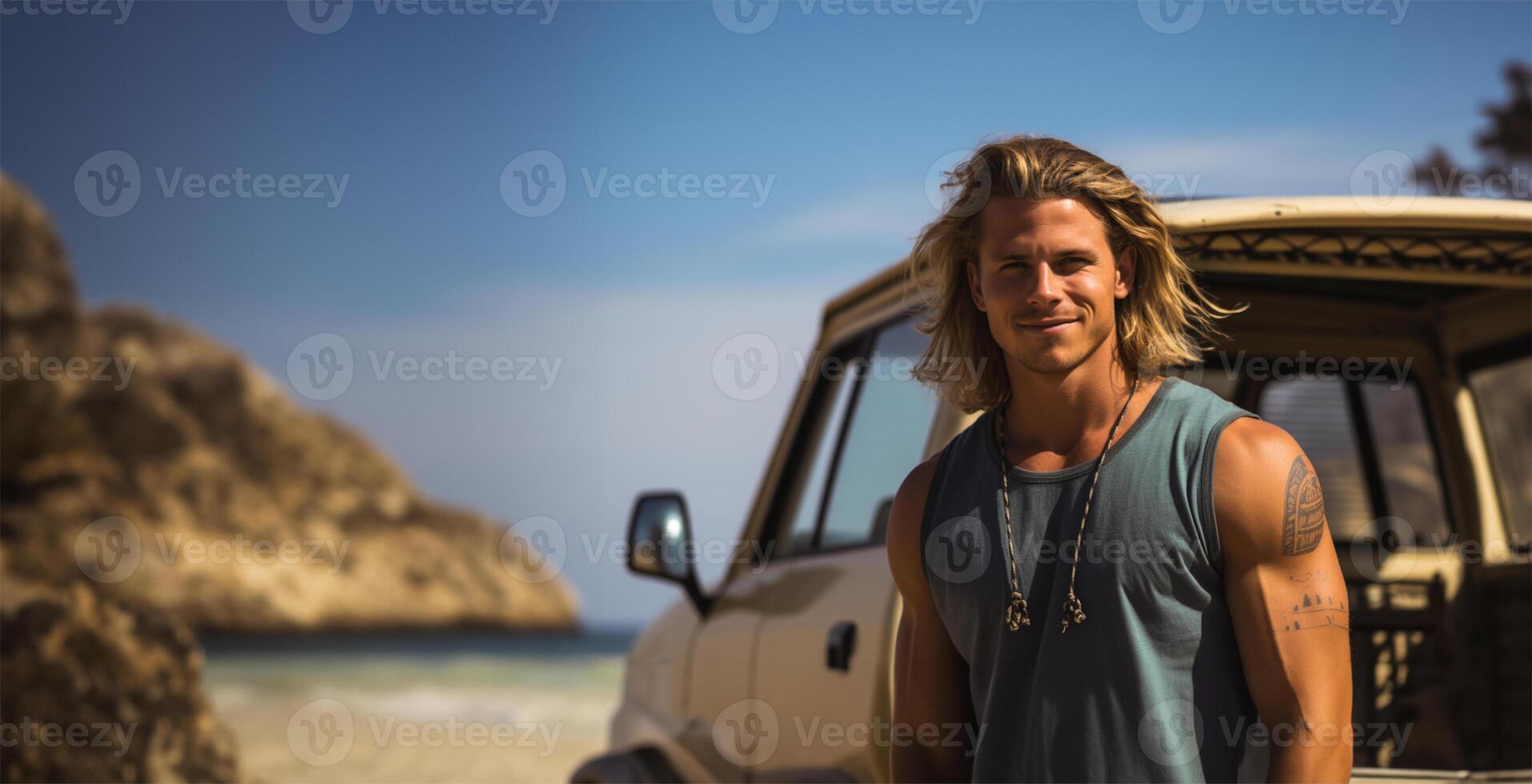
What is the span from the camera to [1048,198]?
222 cm

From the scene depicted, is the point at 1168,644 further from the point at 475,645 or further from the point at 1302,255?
the point at 475,645

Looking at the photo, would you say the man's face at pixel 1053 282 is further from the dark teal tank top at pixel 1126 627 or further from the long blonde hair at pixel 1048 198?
the dark teal tank top at pixel 1126 627

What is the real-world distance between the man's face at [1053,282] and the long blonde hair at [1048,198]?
0.04 metres

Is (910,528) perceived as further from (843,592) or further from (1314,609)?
(843,592)

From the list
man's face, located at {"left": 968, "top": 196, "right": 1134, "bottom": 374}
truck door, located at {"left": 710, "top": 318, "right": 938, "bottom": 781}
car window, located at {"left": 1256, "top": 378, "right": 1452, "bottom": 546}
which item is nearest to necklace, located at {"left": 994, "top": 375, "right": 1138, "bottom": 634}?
man's face, located at {"left": 968, "top": 196, "right": 1134, "bottom": 374}

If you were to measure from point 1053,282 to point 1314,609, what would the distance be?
0.60 metres

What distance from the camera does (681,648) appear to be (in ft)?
14.9
